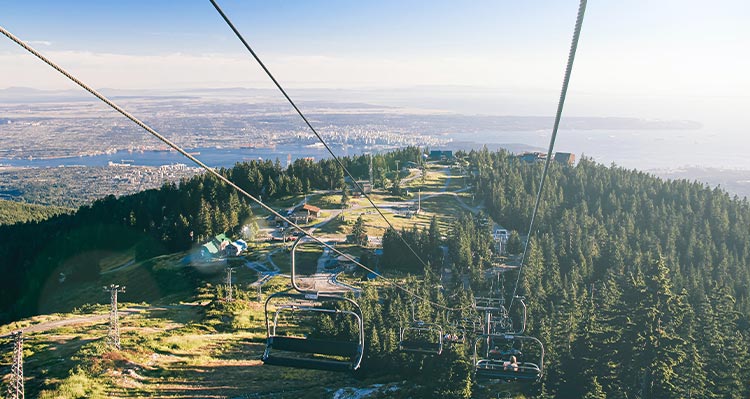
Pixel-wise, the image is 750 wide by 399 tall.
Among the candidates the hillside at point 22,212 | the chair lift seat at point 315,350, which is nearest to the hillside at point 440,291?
the chair lift seat at point 315,350

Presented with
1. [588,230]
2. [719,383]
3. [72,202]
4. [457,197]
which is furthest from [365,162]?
[72,202]

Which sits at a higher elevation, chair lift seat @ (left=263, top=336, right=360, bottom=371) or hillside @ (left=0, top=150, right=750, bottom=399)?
chair lift seat @ (left=263, top=336, right=360, bottom=371)

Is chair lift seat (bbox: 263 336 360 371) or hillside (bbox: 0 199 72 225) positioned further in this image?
hillside (bbox: 0 199 72 225)

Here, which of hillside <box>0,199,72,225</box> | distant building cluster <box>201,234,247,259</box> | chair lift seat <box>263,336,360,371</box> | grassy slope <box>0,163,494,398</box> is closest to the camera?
chair lift seat <box>263,336,360,371</box>

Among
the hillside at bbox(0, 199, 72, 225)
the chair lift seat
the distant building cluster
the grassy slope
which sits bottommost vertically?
the hillside at bbox(0, 199, 72, 225)

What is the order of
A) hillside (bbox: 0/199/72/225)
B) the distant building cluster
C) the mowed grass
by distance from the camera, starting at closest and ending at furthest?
the mowed grass → the distant building cluster → hillside (bbox: 0/199/72/225)

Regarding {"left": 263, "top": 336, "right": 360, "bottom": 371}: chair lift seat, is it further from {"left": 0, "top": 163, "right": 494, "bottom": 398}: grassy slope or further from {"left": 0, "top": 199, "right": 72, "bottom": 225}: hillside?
{"left": 0, "top": 199, "right": 72, "bottom": 225}: hillside

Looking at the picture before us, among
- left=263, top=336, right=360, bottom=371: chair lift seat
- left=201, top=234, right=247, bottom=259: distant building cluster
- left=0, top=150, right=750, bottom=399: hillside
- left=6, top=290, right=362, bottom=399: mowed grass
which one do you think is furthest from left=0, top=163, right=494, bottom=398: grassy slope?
left=263, top=336, right=360, bottom=371: chair lift seat

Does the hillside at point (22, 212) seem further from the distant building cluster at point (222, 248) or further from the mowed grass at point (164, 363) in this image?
the mowed grass at point (164, 363)
